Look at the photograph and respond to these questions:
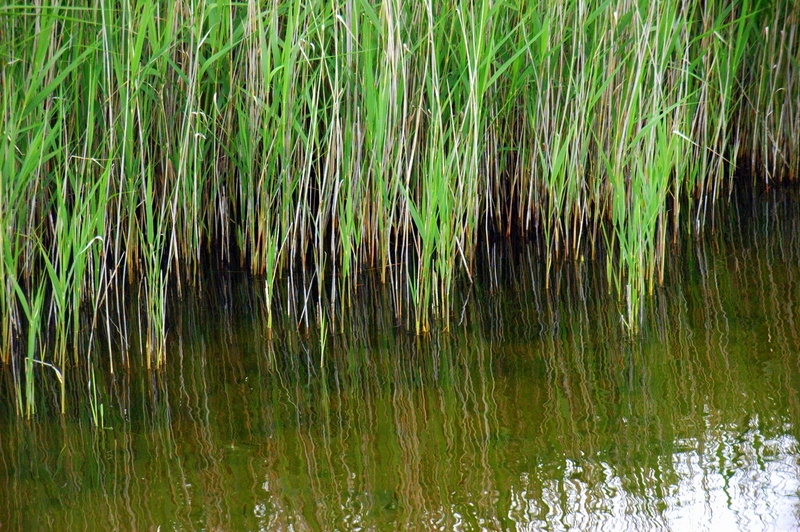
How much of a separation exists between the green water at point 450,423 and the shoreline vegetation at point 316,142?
113 millimetres

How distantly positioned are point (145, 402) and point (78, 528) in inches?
20.4

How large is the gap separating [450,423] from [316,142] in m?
1.16

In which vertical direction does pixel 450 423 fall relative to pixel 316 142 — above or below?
below

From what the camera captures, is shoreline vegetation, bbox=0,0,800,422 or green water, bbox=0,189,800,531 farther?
shoreline vegetation, bbox=0,0,800,422

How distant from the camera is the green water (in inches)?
65.1

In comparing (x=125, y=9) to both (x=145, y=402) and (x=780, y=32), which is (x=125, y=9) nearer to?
(x=145, y=402)

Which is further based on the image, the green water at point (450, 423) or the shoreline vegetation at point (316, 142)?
the shoreline vegetation at point (316, 142)

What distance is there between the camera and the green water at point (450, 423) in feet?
5.42

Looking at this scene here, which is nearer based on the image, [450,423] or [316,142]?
[450,423]

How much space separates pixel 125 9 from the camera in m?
2.25

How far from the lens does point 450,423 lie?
6.52ft

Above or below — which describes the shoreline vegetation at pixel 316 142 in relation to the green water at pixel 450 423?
above

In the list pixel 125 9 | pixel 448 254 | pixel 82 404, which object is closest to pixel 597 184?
pixel 448 254

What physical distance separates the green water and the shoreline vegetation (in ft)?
0.37
